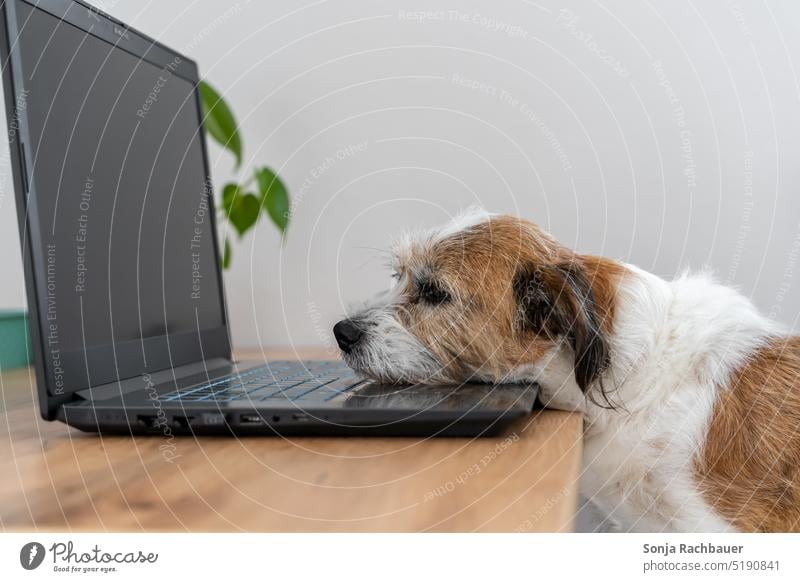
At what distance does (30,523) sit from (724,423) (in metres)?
1.24

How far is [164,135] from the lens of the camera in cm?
208

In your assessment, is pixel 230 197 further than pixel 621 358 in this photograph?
Yes

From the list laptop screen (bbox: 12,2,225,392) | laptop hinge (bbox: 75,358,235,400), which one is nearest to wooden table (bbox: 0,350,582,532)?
laptop hinge (bbox: 75,358,235,400)

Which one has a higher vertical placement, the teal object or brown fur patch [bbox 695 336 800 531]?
the teal object

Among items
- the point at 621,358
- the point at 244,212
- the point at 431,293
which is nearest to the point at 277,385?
the point at 431,293

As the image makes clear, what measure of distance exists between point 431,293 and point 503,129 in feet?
5.69

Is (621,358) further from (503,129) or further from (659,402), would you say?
(503,129)

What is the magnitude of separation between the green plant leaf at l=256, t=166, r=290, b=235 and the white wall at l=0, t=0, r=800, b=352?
319 mm

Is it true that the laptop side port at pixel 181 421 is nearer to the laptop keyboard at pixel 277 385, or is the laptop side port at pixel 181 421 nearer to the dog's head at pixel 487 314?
the laptop keyboard at pixel 277 385

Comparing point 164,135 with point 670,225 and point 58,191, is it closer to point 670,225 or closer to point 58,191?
point 58,191

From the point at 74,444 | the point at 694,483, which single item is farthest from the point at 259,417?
the point at 694,483

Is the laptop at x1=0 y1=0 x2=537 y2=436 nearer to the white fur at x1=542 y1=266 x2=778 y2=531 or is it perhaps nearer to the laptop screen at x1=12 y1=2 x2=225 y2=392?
the laptop screen at x1=12 y1=2 x2=225 y2=392

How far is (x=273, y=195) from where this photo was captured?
3225mm

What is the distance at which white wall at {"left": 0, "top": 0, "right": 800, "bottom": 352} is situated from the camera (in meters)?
3.13
